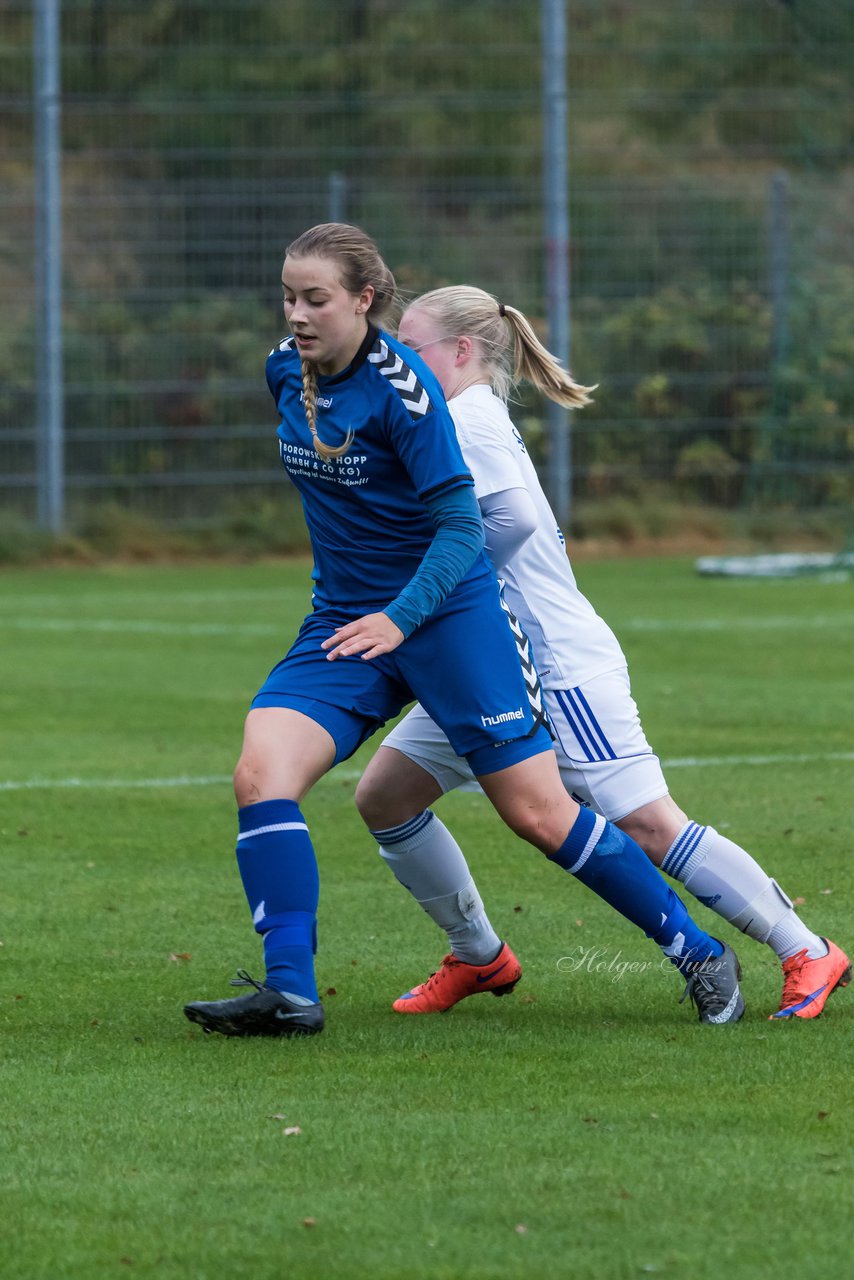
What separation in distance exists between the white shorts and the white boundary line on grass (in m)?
3.64

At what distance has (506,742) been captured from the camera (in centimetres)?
480

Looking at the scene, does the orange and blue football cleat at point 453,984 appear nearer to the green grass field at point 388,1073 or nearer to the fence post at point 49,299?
the green grass field at point 388,1073

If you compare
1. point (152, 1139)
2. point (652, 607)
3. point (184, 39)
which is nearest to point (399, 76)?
point (184, 39)

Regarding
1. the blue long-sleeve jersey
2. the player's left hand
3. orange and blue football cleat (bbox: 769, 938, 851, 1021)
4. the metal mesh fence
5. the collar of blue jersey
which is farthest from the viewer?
the metal mesh fence

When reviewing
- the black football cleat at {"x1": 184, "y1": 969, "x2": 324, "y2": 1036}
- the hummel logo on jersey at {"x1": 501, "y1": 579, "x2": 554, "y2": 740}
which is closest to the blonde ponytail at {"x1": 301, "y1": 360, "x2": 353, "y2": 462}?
the hummel logo on jersey at {"x1": 501, "y1": 579, "x2": 554, "y2": 740}

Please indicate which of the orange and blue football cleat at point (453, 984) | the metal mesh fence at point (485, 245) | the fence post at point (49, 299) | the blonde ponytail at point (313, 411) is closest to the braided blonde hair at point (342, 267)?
the blonde ponytail at point (313, 411)

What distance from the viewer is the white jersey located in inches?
197

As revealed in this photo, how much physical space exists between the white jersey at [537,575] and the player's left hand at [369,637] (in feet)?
1.66

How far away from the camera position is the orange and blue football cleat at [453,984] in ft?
17.1

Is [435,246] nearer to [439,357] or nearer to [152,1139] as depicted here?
[439,357]

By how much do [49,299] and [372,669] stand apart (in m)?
15.8

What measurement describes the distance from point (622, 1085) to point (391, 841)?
3.39 feet

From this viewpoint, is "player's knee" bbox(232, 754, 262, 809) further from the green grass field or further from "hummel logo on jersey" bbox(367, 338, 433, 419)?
"hummel logo on jersey" bbox(367, 338, 433, 419)

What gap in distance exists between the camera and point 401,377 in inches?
189
